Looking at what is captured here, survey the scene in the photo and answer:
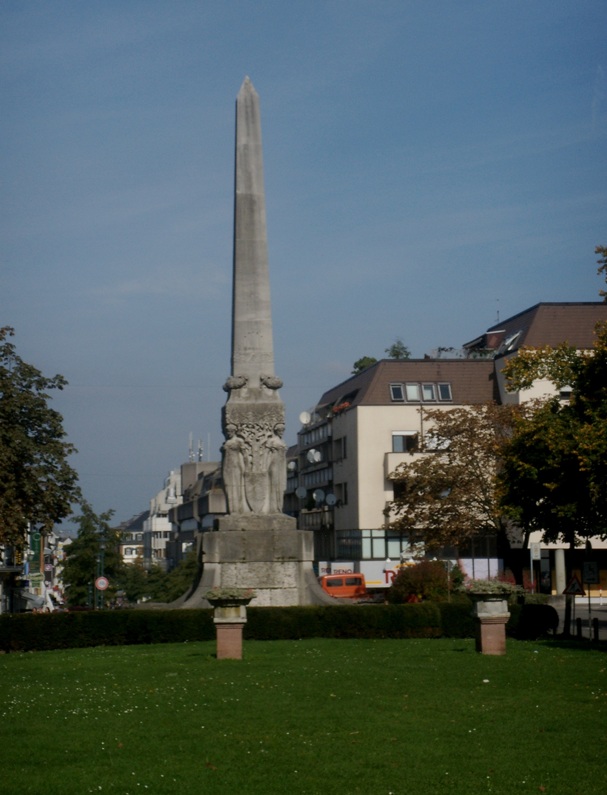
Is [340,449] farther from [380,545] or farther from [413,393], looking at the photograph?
[380,545]

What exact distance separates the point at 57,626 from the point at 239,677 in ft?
33.0

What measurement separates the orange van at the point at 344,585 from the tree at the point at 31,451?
2056 centimetres

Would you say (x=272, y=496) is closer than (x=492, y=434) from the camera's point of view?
Yes

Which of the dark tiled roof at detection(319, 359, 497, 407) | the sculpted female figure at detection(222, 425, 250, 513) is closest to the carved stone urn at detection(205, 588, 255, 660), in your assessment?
the sculpted female figure at detection(222, 425, 250, 513)

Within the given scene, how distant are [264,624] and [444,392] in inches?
1993

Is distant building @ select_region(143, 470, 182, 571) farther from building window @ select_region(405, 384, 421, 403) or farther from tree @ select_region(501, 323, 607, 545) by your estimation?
tree @ select_region(501, 323, 607, 545)

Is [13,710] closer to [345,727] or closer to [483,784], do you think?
[345,727]

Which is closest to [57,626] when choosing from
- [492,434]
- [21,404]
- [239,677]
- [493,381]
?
[239,677]

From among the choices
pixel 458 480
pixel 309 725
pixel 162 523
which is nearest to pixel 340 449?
pixel 458 480

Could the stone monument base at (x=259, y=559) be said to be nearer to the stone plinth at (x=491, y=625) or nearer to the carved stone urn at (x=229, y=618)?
the carved stone urn at (x=229, y=618)

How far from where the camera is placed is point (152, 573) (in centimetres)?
10169

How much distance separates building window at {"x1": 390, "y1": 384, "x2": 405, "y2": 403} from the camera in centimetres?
7638

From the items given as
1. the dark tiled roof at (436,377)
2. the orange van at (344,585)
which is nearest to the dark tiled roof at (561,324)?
the dark tiled roof at (436,377)

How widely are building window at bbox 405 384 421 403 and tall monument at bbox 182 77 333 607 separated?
46.7 meters
